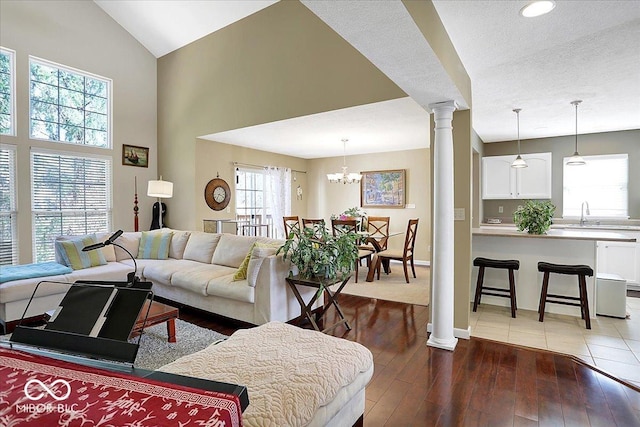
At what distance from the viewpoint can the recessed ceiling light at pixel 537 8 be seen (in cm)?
204

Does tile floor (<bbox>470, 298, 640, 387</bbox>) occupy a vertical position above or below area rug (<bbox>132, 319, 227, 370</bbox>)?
below

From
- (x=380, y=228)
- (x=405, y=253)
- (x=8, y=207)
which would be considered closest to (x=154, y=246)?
(x=8, y=207)

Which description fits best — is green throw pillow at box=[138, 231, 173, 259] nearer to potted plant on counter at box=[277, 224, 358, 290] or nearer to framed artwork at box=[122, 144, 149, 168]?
framed artwork at box=[122, 144, 149, 168]

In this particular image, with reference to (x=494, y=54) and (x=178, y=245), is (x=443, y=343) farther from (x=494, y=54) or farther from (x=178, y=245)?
(x=178, y=245)

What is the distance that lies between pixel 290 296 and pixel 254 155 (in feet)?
13.6

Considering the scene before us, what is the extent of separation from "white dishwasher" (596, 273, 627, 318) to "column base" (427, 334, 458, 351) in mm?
2099

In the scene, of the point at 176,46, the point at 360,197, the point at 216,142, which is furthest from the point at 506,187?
the point at 176,46

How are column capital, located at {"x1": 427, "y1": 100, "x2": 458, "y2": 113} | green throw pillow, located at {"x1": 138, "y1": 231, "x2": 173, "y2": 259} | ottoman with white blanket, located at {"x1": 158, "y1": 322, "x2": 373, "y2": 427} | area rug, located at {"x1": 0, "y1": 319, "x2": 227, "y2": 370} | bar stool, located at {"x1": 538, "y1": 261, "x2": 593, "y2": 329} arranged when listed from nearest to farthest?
ottoman with white blanket, located at {"x1": 158, "y1": 322, "x2": 373, "y2": 427}, area rug, located at {"x1": 0, "y1": 319, "x2": 227, "y2": 370}, column capital, located at {"x1": 427, "y1": 100, "x2": 458, "y2": 113}, bar stool, located at {"x1": 538, "y1": 261, "x2": 593, "y2": 329}, green throw pillow, located at {"x1": 138, "y1": 231, "x2": 173, "y2": 259}

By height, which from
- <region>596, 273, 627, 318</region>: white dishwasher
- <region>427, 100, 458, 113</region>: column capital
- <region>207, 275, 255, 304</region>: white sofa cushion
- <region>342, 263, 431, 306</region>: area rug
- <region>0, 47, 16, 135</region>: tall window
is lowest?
<region>342, 263, 431, 306</region>: area rug

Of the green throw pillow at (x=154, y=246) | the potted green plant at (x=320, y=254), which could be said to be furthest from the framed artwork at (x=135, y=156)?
the potted green plant at (x=320, y=254)

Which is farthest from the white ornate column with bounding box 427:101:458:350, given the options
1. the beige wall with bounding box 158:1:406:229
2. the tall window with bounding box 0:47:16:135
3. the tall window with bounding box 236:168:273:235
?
the tall window with bounding box 0:47:16:135

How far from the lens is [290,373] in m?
1.48

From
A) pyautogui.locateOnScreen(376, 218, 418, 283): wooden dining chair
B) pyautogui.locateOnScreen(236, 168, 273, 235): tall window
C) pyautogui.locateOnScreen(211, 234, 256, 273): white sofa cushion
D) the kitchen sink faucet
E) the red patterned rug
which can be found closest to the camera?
the red patterned rug

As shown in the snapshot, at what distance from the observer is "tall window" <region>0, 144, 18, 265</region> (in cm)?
458
